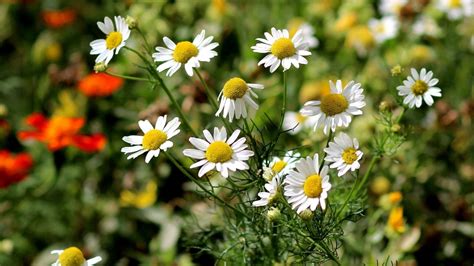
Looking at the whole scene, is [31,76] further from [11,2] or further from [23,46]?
[11,2]

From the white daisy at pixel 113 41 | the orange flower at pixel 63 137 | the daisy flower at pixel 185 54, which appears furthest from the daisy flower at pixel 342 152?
the orange flower at pixel 63 137

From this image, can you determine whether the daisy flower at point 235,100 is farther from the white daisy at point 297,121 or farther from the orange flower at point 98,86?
the orange flower at point 98,86

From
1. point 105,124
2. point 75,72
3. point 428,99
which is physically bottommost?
point 105,124

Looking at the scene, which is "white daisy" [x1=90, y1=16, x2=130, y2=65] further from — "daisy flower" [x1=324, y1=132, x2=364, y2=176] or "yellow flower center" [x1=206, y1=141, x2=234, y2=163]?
"daisy flower" [x1=324, y1=132, x2=364, y2=176]

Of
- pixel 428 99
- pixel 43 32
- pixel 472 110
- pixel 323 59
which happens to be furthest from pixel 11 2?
pixel 428 99

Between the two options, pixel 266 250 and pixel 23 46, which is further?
pixel 23 46

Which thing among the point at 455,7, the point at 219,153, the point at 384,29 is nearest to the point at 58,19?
the point at 384,29

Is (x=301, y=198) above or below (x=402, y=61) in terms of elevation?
above
